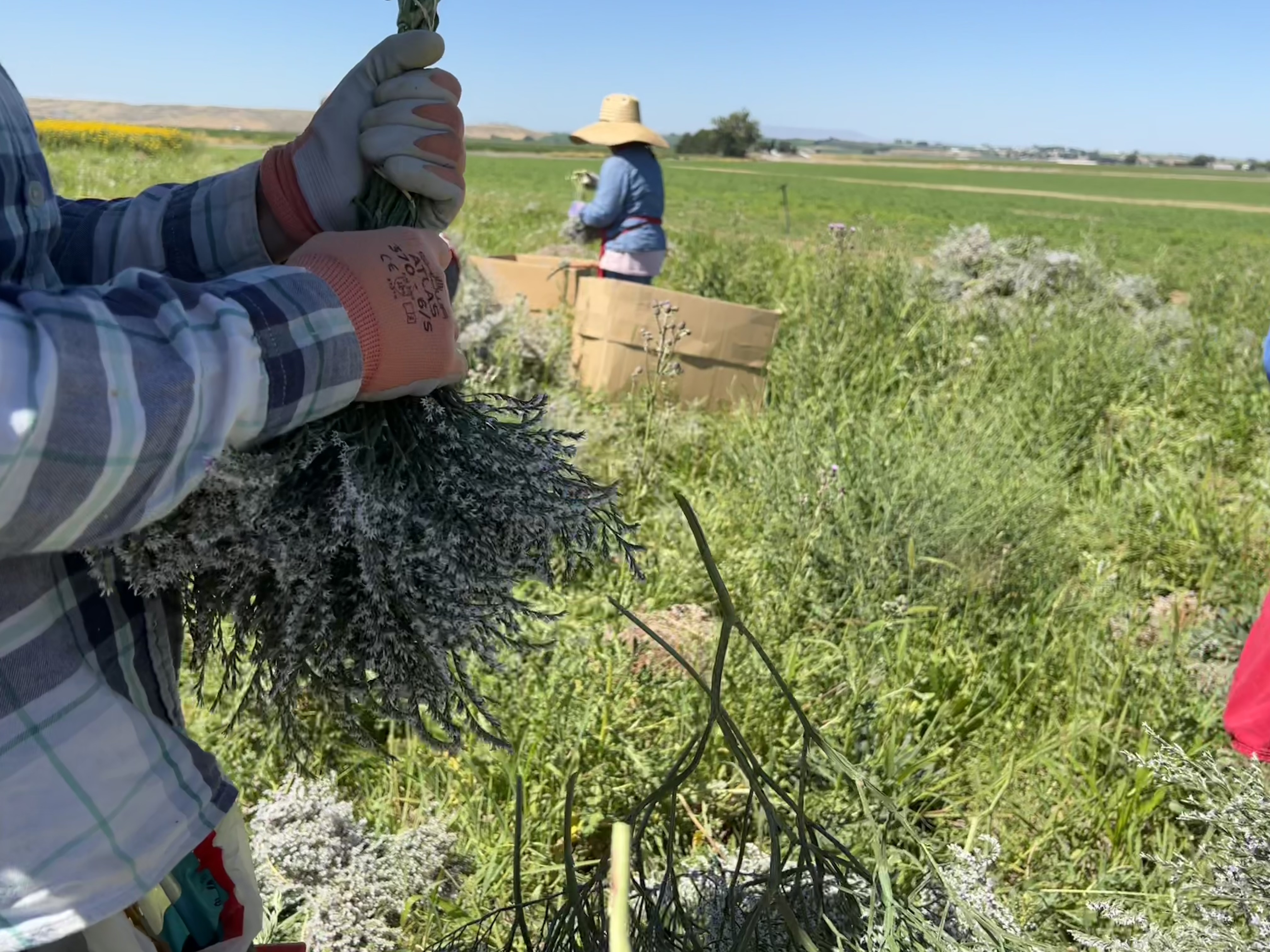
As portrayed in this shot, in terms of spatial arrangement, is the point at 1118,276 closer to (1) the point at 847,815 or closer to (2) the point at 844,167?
(1) the point at 847,815

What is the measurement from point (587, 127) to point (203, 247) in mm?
5114

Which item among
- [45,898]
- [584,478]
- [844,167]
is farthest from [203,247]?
[844,167]

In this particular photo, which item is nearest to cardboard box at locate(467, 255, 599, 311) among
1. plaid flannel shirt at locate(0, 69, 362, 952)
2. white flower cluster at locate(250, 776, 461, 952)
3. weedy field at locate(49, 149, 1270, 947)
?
weedy field at locate(49, 149, 1270, 947)

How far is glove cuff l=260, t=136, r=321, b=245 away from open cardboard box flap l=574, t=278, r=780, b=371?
3.51m

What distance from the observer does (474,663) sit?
248 centimetres

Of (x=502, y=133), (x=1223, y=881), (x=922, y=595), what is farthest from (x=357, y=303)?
(x=502, y=133)

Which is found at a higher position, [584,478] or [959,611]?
[584,478]

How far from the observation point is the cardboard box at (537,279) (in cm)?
612

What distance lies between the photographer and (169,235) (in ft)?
3.55

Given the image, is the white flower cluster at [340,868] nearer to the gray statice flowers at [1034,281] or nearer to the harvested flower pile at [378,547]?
the harvested flower pile at [378,547]

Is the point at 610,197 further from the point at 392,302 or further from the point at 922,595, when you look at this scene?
the point at 392,302

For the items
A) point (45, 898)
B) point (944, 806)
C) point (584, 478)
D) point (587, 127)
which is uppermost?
point (587, 127)

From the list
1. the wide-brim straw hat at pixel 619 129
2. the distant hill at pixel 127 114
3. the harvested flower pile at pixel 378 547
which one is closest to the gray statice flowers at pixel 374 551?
the harvested flower pile at pixel 378 547

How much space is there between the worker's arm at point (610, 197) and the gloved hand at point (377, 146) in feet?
15.7
